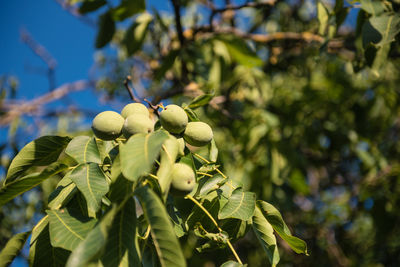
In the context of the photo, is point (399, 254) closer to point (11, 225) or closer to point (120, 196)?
point (120, 196)

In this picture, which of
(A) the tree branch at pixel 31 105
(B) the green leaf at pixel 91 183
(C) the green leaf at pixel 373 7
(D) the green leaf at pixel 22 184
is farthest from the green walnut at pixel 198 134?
(A) the tree branch at pixel 31 105

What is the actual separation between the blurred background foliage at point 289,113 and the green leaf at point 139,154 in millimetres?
1247

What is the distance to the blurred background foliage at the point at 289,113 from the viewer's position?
2590 millimetres

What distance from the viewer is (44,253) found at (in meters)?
0.88

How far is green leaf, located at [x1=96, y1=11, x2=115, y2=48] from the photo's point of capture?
252 centimetres

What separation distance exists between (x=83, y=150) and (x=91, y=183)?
19 cm

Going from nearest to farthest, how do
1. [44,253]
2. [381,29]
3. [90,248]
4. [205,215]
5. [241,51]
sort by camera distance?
1. [90,248]
2. [44,253]
3. [205,215]
4. [381,29]
5. [241,51]

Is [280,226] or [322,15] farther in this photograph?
[322,15]

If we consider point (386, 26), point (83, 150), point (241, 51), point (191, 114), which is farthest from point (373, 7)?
point (83, 150)

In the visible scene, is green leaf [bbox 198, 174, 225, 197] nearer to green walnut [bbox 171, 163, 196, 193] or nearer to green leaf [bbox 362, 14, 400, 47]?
green walnut [bbox 171, 163, 196, 193]

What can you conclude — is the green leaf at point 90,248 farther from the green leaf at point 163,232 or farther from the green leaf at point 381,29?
the green leaf at point 381,29

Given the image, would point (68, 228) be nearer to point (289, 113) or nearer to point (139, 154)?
point (139, 154)

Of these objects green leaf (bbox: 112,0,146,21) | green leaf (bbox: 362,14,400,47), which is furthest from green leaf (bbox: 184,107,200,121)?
green leaf (bbox: 112,0,146,21)

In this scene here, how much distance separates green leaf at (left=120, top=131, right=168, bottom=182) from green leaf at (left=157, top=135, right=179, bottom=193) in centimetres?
5
